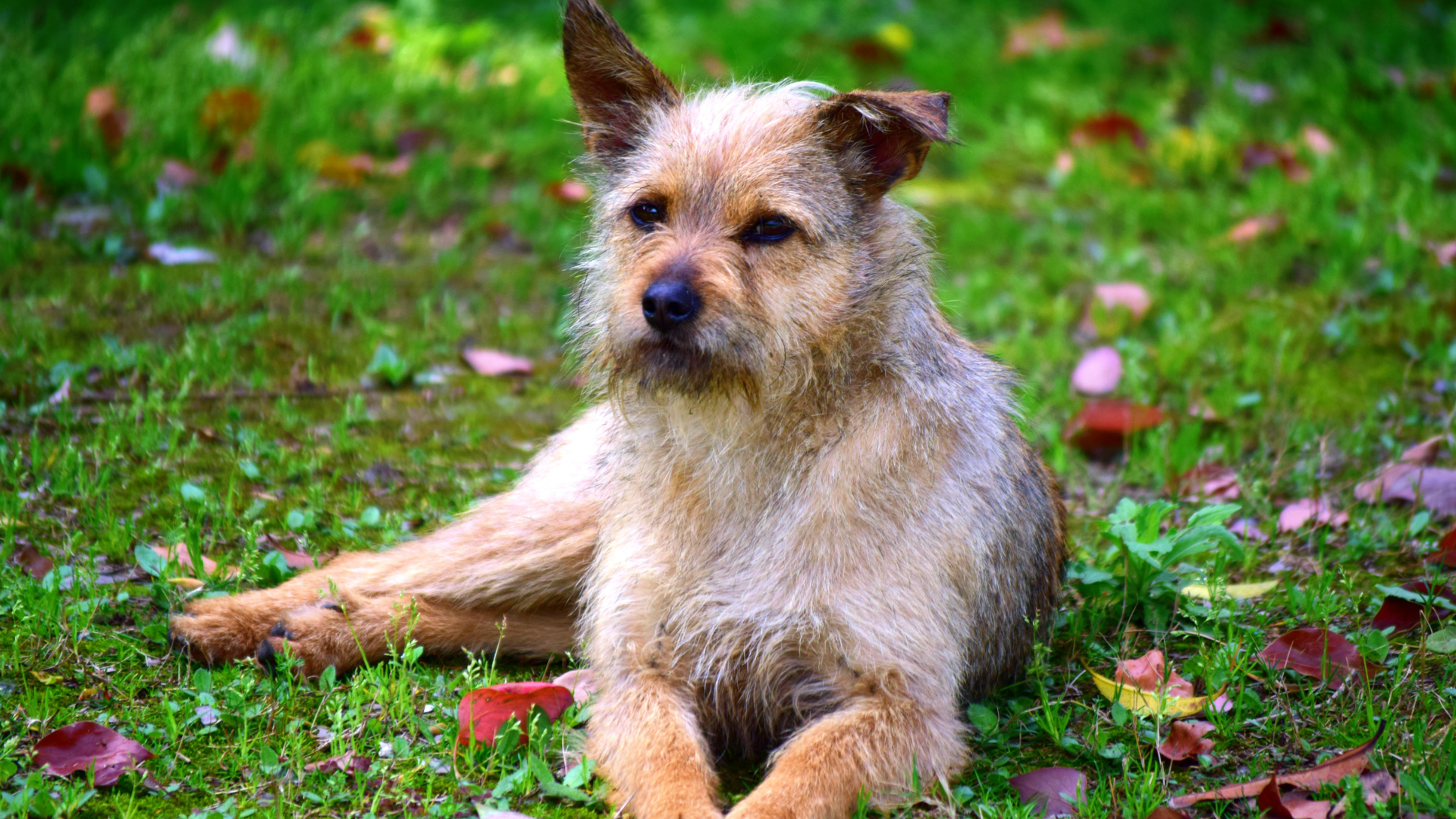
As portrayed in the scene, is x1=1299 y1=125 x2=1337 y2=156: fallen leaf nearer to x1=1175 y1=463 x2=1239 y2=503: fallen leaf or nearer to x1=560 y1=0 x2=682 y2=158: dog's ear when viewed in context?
x1=1175 y1=463 x2=1239 y2=503: fallen leaf

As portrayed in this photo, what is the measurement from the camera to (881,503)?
3.20 m

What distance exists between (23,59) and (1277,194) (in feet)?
23.4

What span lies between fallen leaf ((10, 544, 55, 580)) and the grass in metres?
0.07

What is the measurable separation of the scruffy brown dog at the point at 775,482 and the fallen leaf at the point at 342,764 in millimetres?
454

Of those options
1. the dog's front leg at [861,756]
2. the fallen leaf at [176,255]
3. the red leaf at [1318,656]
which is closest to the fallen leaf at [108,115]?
the fallen leaf at [176,255]

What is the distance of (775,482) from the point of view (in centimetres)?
327

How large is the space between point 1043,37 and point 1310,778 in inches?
320

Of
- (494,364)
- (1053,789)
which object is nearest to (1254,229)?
(494,364)

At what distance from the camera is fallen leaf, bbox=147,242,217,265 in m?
6.08

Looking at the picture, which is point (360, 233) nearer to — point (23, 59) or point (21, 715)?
point (23, 59)

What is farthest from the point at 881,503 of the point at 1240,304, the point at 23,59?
the point at 23,59

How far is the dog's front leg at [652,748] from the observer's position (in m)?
2.88

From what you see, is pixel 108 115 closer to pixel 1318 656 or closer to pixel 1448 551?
pixel 1318 656

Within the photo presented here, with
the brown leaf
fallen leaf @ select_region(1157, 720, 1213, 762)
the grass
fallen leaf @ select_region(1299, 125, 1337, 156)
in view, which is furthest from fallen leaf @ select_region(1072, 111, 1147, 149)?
fallen leaf @ select_region(1157, 720, 1213, 762)
